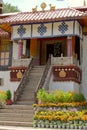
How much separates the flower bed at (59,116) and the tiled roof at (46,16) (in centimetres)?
612

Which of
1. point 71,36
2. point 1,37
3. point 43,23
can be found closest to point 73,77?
point 71,36

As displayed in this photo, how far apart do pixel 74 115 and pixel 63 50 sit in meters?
9.56

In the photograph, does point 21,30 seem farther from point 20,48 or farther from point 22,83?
point 22,83

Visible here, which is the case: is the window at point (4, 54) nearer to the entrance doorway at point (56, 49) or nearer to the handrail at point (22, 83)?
the entrance doorway at point (56, 49)

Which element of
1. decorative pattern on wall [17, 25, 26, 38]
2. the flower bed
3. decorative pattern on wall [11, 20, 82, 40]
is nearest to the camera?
the flower bed

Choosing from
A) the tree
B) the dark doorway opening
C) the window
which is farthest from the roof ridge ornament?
the tree

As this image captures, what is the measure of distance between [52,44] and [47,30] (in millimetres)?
3212

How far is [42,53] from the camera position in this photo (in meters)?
28.3

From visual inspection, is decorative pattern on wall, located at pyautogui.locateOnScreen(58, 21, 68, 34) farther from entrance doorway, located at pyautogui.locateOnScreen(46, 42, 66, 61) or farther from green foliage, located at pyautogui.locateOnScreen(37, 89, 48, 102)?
green foliage, located at pyautogui.locateOnScreen(37, 89, 48, 102)

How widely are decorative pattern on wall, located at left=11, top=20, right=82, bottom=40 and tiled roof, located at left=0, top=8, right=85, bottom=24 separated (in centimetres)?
58

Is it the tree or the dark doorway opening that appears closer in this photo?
the dark doorway opening

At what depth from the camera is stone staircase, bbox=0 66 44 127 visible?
64.1 ft

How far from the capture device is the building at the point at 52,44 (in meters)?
24.3

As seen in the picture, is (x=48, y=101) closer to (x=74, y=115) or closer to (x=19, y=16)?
(x=74, y=115)
